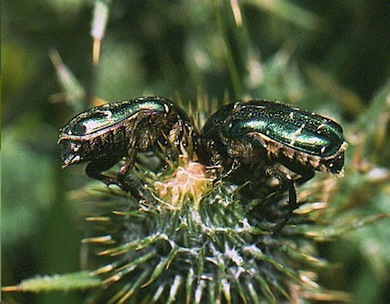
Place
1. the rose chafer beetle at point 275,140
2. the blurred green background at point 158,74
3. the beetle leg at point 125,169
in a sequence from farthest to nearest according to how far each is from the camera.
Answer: the blurred green background at point 158,74
the beetle leg at point 125,169
the rose chafer beetle at point 275,140

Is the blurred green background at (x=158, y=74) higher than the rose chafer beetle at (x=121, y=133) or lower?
lower

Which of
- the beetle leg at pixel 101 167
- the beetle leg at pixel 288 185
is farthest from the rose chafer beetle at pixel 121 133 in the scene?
the beetle leg at pixel 288 185

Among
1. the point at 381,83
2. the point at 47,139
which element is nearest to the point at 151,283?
the point at 47,139

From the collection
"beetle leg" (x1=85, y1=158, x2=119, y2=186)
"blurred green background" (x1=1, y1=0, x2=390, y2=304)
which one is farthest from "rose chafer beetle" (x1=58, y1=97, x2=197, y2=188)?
"blurred green background" (x1=1, y1=0, x2=390, y2=304)

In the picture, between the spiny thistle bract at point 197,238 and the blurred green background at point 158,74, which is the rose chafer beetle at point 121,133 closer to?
the spiny thistle bract at point 197,238

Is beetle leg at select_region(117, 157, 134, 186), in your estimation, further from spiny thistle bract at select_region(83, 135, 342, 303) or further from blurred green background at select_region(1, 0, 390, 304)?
blurred green background at select_region(1, 0, 390, 304)

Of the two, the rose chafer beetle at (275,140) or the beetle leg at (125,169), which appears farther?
Result: the beetle leg at (125,169)

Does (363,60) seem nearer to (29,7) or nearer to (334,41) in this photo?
(334,41)
